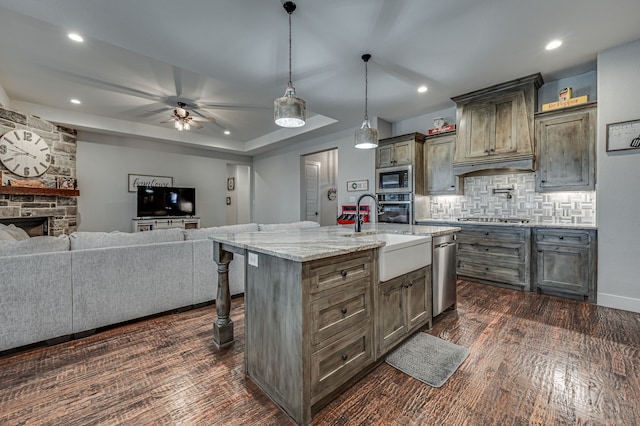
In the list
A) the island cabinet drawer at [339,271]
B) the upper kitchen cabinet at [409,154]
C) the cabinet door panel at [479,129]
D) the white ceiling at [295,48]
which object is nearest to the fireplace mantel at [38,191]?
the white ceiling at [295,48]

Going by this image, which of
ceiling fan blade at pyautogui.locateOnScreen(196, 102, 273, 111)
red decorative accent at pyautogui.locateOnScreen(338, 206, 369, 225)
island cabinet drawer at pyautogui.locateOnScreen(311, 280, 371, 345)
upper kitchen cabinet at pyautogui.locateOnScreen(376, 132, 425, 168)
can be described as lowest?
island cabinet drawer at pyautogui.locateOnScreen(311, 280, 371, 345)

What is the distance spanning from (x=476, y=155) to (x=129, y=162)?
703 centimetres

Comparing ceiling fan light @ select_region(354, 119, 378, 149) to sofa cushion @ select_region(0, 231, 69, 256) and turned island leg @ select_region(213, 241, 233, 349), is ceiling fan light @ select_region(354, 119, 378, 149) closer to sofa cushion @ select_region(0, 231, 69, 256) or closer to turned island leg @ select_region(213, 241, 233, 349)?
turned island leg @ select_region(213, 241, 233, 349)

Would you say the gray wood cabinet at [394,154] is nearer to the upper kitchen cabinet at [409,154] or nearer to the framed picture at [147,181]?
the upper kitchen cabinet at [409,154]

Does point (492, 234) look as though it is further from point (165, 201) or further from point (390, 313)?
point (165, 201)

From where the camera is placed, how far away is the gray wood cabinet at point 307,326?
138 cm

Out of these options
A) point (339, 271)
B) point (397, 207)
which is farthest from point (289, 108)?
point (397, 207)

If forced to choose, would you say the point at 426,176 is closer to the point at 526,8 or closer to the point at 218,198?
the point at 526,8

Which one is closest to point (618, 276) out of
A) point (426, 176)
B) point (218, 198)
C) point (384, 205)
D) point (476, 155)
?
point (476, 155)

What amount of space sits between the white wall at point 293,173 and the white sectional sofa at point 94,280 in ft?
10.5

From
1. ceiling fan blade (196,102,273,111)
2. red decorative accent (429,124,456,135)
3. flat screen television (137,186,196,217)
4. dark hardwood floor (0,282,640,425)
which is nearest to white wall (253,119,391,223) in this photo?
red decorative accent (429,124,456,135)

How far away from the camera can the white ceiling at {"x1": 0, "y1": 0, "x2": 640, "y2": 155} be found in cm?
227

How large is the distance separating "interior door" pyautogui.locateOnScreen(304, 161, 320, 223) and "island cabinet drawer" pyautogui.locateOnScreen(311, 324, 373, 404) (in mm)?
5368

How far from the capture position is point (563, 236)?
322cm
